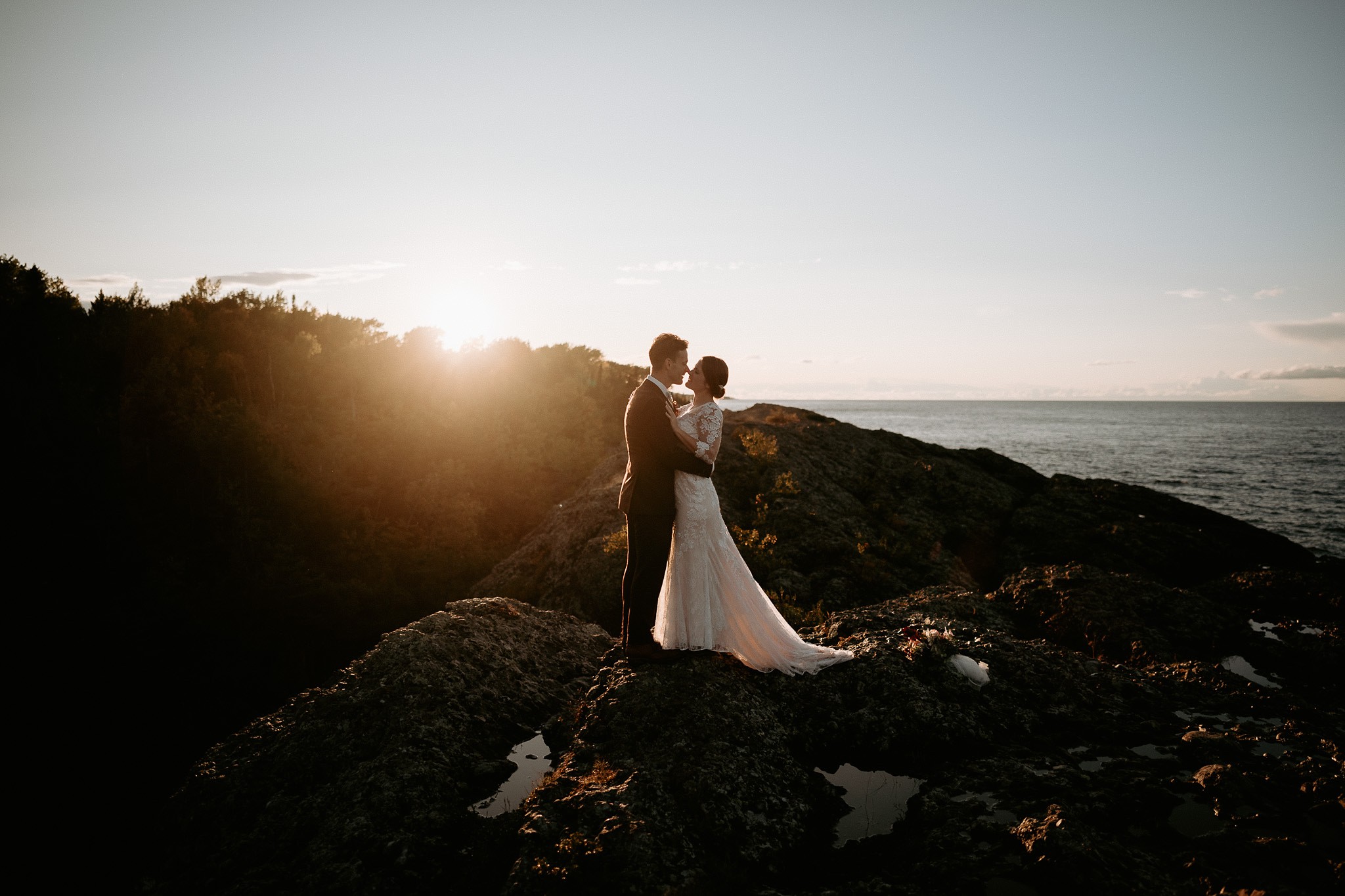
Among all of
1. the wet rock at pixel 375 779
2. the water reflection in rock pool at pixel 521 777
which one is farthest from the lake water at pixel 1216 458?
the water reflection in rock pool at pixel 521 777

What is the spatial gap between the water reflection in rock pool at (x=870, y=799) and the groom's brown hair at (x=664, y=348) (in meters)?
4.54

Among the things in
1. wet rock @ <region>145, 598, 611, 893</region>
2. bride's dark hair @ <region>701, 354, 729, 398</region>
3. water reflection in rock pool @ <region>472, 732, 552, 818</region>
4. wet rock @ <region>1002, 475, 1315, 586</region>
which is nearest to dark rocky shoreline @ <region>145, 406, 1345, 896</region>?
wet rock @ <region>145, 598, 611, 893</region>

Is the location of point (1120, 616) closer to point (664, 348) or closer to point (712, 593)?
point (712, 593)

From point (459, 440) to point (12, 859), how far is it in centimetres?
1495

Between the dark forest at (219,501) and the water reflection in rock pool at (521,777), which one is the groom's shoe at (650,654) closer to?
the water reflection in rock pool at (521,777)

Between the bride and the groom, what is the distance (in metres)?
0.15

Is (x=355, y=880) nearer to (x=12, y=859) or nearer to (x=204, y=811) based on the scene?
(x=204, y=811)

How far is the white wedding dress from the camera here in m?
7.33

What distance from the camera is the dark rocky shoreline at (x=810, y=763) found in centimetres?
471

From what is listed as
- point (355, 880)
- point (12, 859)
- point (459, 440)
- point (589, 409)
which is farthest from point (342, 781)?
point (589, 409)

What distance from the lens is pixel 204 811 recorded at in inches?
222

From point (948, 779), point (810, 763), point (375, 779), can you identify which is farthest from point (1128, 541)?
point (375, 779)

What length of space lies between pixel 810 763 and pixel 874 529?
29.1ft

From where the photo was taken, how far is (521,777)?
6.29m
